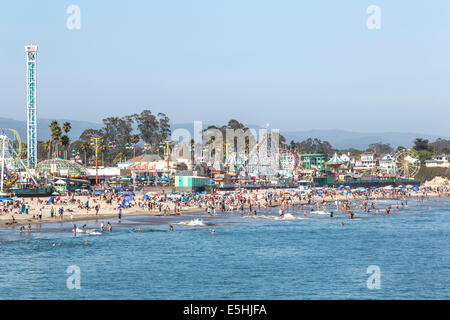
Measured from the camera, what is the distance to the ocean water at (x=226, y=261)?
3341cm

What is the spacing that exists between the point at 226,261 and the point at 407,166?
139 meters

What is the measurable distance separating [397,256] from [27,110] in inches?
3817

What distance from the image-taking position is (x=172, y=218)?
6962 centimetres

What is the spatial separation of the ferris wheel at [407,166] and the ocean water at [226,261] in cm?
11059

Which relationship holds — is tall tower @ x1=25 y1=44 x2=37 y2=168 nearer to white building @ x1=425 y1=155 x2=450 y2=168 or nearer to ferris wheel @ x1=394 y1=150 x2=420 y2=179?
ferris wheel @ x1=394 y1=150 x2=420 y2=179

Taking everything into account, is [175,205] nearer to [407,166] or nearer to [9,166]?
[9,166]

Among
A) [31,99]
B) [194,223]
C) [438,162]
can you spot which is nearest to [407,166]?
[438,162]

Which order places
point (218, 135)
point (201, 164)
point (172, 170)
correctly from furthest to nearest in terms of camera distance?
point (218, 135) < point (201, 164) < point (172, 170)

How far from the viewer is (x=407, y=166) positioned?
170m

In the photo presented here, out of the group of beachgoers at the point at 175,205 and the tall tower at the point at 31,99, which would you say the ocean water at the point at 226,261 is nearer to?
the group of beachgoers at the point at 175,205

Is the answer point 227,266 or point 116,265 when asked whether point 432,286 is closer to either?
point 227,266

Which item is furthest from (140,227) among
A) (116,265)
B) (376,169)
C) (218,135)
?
(376,169)
